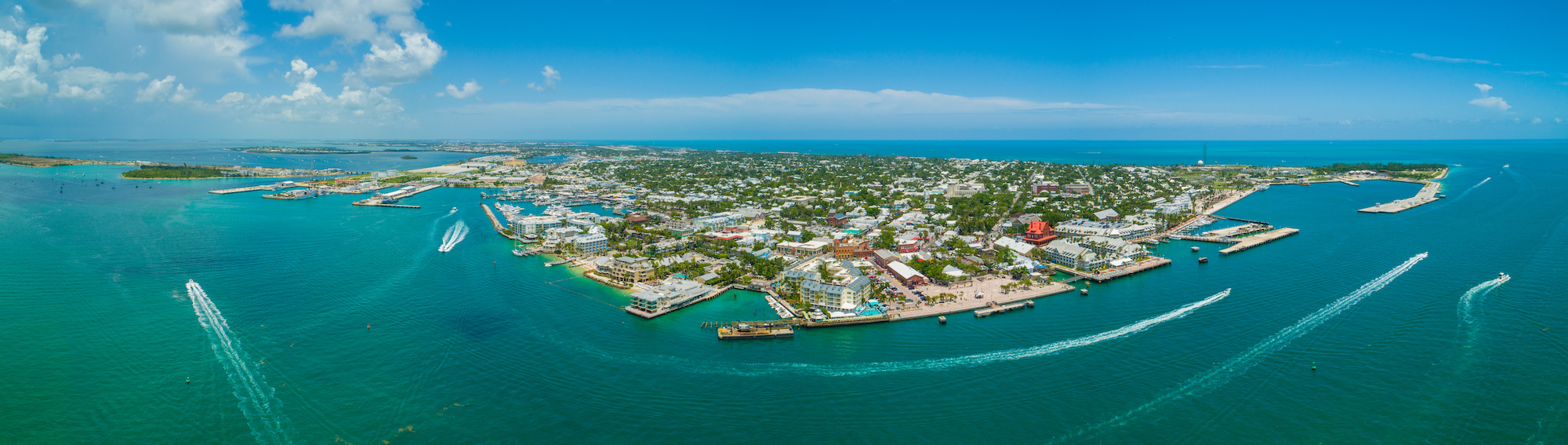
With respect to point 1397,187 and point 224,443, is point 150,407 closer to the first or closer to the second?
point 224,443

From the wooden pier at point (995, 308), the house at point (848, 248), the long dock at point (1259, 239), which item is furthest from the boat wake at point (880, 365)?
the long dock at point (1259, 239)

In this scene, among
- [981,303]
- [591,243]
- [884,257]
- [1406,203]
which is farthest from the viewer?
[1406,203]

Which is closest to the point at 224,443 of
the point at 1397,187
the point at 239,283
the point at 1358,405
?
the point at 239,283

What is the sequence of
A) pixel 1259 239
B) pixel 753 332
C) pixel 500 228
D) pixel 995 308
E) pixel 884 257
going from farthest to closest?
pixel 500 228, pixel 1259 239, pixel 884 257, pixel 995 308, pixel 753 332

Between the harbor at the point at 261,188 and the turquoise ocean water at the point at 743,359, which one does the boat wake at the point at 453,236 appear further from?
the harbor at the point at 261,188

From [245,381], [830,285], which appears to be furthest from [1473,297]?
[245,381]

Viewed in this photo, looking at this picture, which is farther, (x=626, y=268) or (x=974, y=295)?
(x=626, y=268)

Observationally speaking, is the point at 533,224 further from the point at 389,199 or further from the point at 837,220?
the point at 389,199
